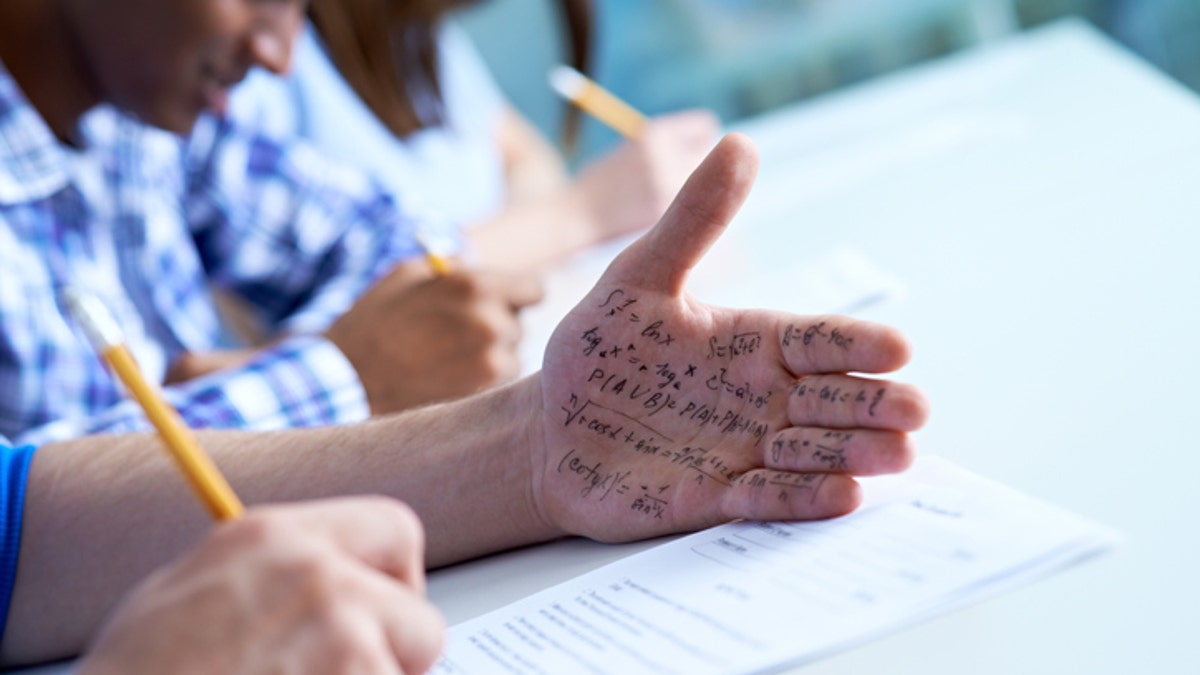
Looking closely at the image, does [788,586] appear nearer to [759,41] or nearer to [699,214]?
[699,214]

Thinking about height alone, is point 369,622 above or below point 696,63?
below

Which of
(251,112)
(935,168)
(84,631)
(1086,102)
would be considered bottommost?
(84,631)

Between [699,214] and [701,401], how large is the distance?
0.31 ft

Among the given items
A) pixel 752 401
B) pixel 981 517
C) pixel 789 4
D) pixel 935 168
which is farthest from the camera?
pixel 789 4

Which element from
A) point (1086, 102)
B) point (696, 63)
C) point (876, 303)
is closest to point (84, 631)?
point (876, 303)

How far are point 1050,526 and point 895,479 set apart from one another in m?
0.10

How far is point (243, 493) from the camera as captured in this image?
68 cm

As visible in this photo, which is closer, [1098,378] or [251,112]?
[1098,378]

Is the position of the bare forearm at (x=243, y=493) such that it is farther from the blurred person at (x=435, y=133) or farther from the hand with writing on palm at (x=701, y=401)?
the blurred person at (x=435, y=133)

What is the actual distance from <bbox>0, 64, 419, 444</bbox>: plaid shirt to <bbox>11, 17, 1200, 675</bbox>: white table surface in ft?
1.09

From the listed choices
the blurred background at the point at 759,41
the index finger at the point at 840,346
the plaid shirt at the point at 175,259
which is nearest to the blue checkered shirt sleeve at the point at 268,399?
the plaid shirt at the point at 175,259

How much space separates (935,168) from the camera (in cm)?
119

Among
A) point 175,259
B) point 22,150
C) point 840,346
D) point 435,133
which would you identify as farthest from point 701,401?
point 435,133

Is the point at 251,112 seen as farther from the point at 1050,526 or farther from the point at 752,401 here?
the point at 1050,526
